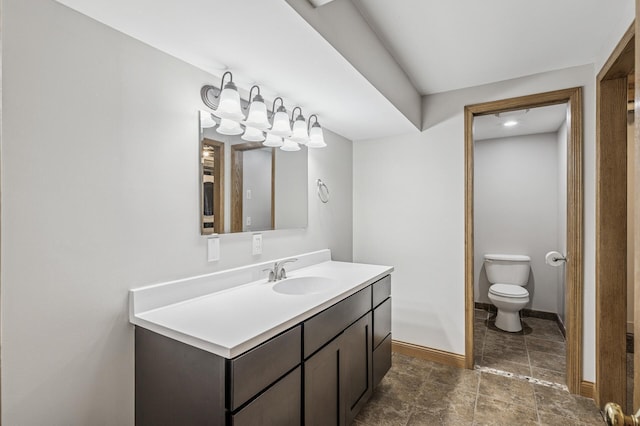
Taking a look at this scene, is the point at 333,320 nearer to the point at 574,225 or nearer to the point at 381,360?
the point at 381,360

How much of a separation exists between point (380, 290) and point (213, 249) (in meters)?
1.11

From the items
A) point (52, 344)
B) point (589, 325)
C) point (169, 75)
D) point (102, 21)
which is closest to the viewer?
point (52, 344)

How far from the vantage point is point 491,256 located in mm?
3803

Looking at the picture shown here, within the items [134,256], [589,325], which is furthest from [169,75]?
[589,325]

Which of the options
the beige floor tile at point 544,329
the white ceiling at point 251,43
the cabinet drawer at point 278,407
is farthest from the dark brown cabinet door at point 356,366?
the beige floor tile at point 544,329

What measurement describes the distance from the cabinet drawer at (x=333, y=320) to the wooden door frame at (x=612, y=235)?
→ 1.47 metres

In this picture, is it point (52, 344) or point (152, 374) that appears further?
point (152, 374)

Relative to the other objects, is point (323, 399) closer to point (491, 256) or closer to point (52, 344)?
point (52, 344)

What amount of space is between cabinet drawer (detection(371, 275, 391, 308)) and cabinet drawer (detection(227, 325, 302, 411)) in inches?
32.7

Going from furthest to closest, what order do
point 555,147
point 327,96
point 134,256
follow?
1. point 555,147
2. point 327,96
3. point 134,256

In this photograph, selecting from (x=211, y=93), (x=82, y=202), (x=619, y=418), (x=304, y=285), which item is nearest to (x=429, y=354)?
(x=304, y=285)

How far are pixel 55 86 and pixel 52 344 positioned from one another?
0.91 metres

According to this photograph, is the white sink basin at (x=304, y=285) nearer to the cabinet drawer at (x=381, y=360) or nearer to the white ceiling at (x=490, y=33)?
the cabinet drawer at (x=381, y=360)

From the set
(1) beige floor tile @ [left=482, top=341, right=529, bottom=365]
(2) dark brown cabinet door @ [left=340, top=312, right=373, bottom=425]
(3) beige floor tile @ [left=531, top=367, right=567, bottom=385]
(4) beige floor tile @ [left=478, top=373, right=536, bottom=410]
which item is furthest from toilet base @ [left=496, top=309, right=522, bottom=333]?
(2) dark brown cabinet door @ [left=340, top=312, right=373, bottom=425]
